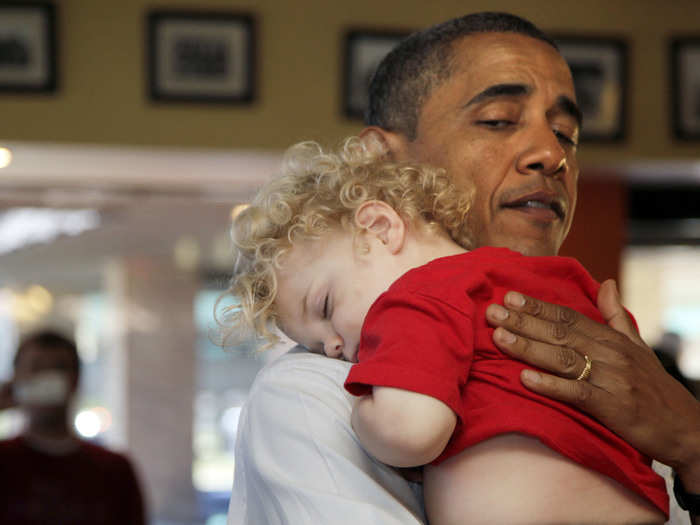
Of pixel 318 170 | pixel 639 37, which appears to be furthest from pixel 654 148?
pixel 318 170

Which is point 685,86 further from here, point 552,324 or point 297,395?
point 297,395

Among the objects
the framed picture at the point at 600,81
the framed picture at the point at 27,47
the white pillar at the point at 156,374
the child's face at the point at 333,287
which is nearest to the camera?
the child's face at the point at 333,287

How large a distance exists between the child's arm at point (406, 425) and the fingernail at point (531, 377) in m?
0.10

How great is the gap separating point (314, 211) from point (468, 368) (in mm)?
330

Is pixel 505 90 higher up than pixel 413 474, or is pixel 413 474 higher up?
pixel 505 90

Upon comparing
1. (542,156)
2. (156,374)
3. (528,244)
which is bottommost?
(156,374)

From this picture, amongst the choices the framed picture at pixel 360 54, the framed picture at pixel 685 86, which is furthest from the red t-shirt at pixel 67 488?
the framed picture at pixel 685 86

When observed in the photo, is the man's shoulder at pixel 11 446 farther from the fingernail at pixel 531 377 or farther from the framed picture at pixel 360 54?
the fingernail at pixel 531 377

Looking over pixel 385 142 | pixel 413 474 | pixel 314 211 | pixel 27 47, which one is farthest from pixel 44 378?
pixel 413 474

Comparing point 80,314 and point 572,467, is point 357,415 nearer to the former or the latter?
point 572,467

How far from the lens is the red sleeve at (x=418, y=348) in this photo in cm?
82

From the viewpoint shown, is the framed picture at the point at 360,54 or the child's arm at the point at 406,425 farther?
the framed picture at the point at 360,54

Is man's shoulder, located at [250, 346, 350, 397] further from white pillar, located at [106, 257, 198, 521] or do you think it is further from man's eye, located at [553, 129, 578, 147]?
white pillar, located at [106, 257, 198, 521]

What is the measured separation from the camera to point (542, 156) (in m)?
1.21
